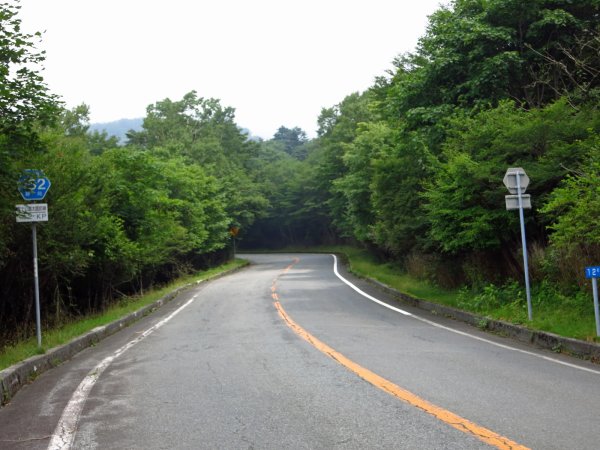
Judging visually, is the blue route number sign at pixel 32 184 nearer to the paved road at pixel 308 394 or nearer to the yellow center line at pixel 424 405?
the paved road at pixel 308 394

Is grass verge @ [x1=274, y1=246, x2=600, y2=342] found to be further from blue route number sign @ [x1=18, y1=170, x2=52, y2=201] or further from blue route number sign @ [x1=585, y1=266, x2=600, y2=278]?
blue route number sign @ [x1=18, y1=170, x2=52, y2=201]

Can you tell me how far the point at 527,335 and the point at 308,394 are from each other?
18.2ft

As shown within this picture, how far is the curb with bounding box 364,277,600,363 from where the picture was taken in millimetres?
8422

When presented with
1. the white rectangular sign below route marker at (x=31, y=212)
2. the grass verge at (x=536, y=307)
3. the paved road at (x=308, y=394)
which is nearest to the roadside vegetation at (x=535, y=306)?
the grass verge at (x=536, y=307)

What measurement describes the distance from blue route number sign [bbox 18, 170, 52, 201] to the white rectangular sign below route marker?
0.62 ft

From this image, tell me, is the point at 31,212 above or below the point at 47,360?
above

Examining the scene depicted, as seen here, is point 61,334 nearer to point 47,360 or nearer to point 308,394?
point 47,360

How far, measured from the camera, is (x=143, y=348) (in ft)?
32.5

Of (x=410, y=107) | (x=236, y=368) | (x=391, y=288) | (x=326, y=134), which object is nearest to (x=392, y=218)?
(x=391, y=288)

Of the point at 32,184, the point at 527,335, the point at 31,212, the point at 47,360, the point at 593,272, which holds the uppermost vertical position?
the point at 32,184

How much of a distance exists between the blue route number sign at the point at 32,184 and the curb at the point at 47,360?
8.71 feet

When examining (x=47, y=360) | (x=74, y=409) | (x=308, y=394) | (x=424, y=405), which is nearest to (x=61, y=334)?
(x=47, y=360)

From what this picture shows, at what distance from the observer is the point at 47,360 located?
8.72 m

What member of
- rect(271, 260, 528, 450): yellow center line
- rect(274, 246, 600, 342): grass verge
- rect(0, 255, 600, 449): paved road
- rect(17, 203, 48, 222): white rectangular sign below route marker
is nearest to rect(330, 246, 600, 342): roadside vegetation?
rect(274, 246, 600, 342): grass verge
